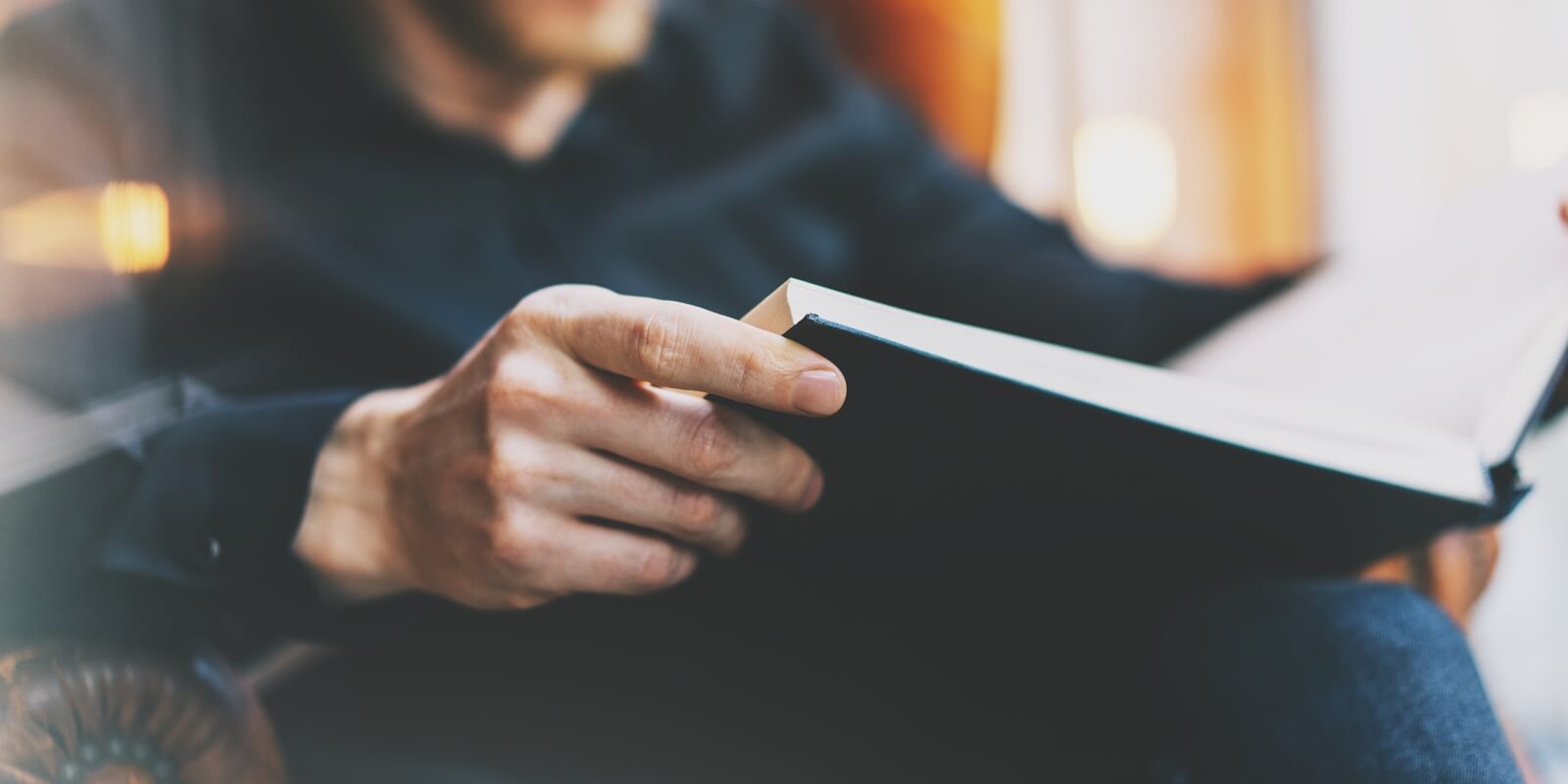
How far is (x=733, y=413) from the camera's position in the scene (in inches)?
13.4

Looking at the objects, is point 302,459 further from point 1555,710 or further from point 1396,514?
point 1555,710

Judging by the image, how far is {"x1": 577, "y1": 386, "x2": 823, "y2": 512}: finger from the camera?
0.34 m

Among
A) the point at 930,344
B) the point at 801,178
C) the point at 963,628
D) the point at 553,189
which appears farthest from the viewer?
the point at 801,178

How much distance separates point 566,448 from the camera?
360 millimetres

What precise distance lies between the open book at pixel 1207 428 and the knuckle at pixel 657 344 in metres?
0.03

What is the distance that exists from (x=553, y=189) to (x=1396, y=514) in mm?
718

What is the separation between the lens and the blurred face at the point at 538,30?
890 millimetres

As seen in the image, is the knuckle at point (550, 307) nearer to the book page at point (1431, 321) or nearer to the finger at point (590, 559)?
the finger at point (590, 559)

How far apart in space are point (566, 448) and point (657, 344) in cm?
8

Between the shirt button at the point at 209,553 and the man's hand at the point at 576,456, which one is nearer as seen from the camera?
the man's hand at the point at 576,456

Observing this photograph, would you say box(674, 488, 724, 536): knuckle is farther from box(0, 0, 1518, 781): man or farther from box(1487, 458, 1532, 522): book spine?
box(1487, 458, 1532, 522): book spine

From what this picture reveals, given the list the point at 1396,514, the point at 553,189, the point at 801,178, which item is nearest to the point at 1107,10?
the point at 801,178

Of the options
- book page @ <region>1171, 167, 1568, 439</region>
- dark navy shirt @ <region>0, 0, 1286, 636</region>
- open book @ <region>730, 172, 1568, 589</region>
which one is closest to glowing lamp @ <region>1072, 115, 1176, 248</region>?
dark navy shirt @ <region>0, 0, 1286, 636</region>

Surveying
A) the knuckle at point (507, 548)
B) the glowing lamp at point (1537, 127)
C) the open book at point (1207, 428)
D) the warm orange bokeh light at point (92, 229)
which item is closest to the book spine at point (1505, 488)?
the open book at point (1207, 428)
